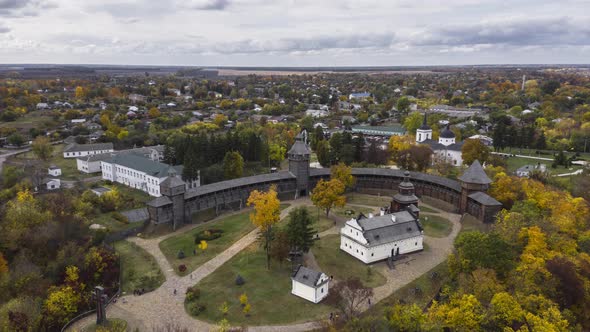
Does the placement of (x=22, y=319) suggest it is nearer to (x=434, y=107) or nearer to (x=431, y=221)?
(x=431, y=221)

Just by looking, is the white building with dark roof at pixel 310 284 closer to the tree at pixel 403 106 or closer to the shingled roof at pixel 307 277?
the shingled roof at pixel 307 277

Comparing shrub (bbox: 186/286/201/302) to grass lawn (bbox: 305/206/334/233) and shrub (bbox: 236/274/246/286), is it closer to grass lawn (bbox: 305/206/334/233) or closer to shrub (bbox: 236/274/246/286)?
shrub (bbox: 236/274/246/286)

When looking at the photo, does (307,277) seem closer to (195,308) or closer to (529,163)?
(195,308)

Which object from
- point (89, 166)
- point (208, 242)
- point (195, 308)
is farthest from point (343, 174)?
point (89, 166)

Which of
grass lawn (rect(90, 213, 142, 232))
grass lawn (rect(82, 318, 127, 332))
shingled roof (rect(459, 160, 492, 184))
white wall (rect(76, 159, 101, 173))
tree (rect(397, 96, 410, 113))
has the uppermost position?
tree (rect(397, 96, 410, 113))

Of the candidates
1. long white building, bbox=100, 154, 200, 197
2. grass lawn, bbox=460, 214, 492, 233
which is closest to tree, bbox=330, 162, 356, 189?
grass lawn, bbox=460, 214, 492, 233

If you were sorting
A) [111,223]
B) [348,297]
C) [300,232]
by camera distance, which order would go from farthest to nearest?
[111,223], [300,232], [348,297]
